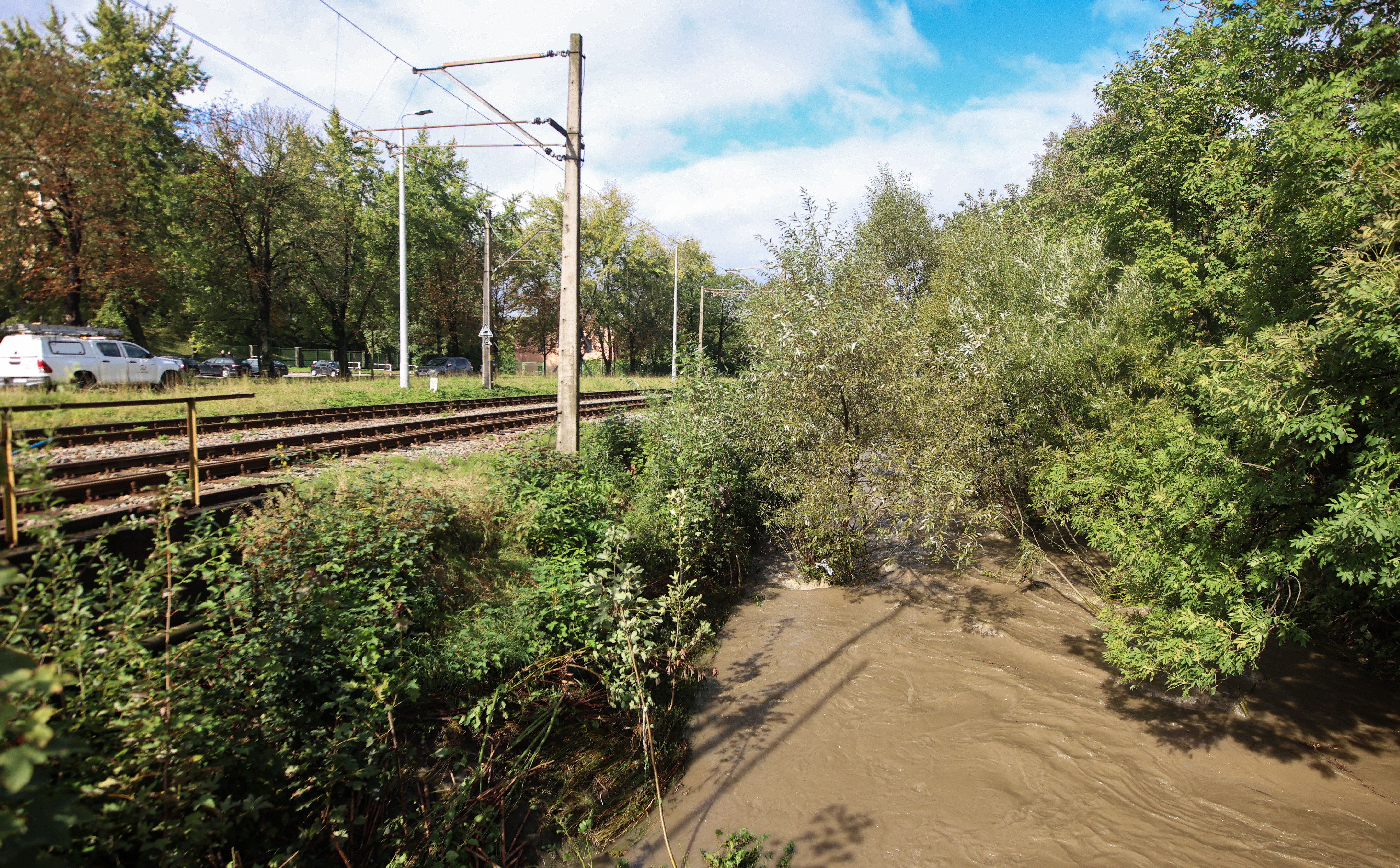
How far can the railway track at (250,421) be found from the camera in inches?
435

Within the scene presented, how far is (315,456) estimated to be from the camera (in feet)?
34.5

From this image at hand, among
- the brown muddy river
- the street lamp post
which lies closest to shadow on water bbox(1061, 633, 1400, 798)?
the brown muddy river

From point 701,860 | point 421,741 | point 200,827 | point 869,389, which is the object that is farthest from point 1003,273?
point 200,827

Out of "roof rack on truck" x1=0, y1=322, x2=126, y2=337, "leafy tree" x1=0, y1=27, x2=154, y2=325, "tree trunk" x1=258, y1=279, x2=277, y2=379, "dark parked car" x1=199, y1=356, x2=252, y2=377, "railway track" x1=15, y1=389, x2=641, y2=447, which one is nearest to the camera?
"railway track" x1=15, y1=389, x2=641, y2=447

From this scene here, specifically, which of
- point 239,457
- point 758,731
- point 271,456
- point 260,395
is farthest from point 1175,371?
point 260,395

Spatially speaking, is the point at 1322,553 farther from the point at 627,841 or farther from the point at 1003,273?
the point at 1003,273

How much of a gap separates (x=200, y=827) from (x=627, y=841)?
338 cm

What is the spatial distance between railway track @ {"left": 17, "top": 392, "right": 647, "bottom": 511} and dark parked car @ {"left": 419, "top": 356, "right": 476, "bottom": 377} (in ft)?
83.2

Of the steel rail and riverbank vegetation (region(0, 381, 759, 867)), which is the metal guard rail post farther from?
riverbank vegetation (region(0, 381, 759, 867))

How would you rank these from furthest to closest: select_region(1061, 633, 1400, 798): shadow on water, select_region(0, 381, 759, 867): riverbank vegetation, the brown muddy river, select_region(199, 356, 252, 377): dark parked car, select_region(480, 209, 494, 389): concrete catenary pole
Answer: select_region(199, 356, 252, 377): dark parked car → select_region(480, 209, 494, 389): concrete catenary pole → select_region(1061, 633, 1400, 798): shadow on water → the brown muddy river → select_region(0, 381, 759, 867): riverbank vegetation

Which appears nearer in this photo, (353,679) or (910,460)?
(353,679)

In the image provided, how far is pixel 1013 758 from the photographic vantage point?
7082 mm

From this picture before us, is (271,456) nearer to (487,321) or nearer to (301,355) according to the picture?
(487,321)

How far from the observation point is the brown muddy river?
5922mm
